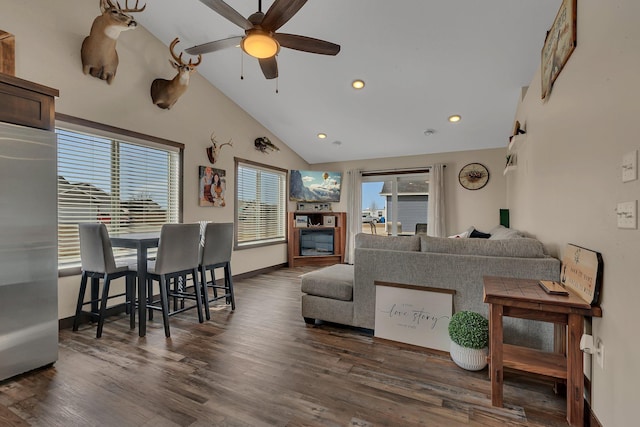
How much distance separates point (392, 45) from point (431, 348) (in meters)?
3.10

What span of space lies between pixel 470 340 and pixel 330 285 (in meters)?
1.25

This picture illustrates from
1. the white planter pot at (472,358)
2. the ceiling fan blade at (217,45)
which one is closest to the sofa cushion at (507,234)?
the white planter pot at (472,358)

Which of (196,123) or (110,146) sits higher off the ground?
(196,123)

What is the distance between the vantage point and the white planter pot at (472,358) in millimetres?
2084

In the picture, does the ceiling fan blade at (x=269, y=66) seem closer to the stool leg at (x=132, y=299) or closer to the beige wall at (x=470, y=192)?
the stool leg at (x=132, y=299)

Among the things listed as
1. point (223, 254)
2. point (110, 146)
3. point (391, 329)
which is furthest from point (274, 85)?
point (391, 329)

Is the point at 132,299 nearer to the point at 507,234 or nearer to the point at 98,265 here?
the point at 98,265

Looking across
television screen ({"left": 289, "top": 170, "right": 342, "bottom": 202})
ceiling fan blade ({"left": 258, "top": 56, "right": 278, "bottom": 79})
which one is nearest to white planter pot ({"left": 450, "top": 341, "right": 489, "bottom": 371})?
ceiling fan blade ({"left": 258, "top": 56, "right": 278, "bottom": 79})

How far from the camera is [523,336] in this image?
7.09ft

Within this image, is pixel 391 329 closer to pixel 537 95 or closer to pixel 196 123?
pixel 537 95

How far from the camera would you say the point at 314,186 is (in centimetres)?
664

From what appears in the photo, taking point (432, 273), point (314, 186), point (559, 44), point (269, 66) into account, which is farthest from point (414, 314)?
point (314, 186)

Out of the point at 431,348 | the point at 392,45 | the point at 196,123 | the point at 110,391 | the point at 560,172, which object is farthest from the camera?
the point at 196,123

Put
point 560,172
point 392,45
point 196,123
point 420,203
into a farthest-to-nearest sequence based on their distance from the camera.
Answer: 1. point 420,203
2. point 196,123
3. point 392,45
4. point 560,172
